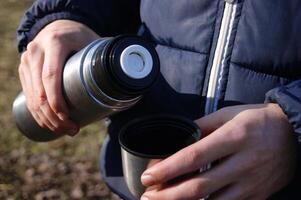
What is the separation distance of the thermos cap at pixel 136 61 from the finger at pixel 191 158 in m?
0.15

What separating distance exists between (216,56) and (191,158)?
0.29m

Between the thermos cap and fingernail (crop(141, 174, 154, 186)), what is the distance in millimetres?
160

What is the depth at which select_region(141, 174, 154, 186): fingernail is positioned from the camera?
2.88ft

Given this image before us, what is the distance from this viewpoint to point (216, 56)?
109cm

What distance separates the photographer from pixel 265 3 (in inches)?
40.7

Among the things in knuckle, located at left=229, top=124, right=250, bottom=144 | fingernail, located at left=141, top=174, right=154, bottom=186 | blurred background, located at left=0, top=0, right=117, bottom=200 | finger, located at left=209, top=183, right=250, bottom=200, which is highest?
knuckle, located at left=229, top=124, right=250, bottom=144

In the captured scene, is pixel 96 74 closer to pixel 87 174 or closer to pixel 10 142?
pixel 87 174

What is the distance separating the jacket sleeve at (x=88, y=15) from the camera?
50.8 inches

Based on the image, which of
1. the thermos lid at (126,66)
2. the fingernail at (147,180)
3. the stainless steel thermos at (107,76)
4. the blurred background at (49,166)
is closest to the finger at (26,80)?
the stainless steel thermos at (107,76)

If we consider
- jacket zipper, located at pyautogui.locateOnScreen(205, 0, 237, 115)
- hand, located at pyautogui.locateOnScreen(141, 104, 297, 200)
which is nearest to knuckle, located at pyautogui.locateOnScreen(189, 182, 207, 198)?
hand, located at pyautogui.locateOnScreen(141, 104, 297, 200)

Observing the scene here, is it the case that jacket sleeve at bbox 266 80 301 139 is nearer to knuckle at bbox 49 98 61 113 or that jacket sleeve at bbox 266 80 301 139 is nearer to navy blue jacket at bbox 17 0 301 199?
navy blue jacket at bbox 17 0 301 199

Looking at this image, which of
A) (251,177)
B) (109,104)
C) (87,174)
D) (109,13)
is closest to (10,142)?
(87,174)

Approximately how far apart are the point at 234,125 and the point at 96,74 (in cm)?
24

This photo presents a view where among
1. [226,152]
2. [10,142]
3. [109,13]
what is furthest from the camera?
[10,142]
